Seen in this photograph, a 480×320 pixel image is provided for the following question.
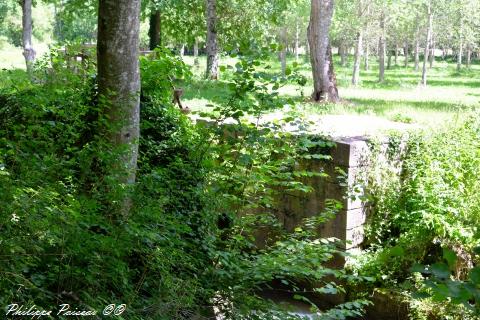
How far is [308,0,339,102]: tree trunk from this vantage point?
17797 mm

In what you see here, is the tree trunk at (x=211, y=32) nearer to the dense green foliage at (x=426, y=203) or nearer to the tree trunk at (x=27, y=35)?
the tree trunk at (x=27, y=35)

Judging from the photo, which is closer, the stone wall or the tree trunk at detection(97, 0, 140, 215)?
the tree trunk at detection(97, 0, 140, 215)

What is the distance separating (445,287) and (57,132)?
492 cm

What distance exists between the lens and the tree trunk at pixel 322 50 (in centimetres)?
1780

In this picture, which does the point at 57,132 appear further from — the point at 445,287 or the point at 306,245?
the point at 445,287

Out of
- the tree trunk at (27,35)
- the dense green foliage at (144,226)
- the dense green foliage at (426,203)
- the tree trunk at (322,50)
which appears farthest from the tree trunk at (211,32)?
the dense green foliage at (144,226)

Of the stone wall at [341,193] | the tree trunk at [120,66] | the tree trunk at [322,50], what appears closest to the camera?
the tree trunk at [120,66]

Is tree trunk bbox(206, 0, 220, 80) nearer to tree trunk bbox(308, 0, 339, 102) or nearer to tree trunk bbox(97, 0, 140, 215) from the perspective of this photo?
tree trunk bbox(308, 0, 339, 102)

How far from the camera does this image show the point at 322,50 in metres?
18.2

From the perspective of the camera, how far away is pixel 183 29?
1040 inches

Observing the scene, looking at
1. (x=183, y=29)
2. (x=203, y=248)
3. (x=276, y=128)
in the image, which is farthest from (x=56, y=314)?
(x=183, y=29)

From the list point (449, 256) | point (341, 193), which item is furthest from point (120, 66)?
point (341, 193)

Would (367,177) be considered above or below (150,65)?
below

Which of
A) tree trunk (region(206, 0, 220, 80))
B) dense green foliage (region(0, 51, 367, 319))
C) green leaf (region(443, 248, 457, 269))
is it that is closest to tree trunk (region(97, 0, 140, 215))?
dense green foliage (region(0, 51, 367, 319))
